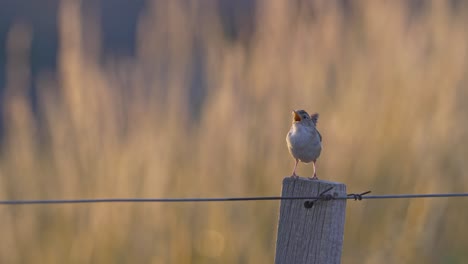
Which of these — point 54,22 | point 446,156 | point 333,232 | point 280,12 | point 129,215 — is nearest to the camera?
point 333,232

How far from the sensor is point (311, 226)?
9.28ft

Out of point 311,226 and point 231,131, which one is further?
point 231,131

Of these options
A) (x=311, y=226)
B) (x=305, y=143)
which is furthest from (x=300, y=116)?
(x=311, y=226)

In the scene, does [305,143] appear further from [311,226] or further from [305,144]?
[311,226]

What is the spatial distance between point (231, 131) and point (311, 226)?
1952mm

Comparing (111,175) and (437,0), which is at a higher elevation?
(437,0)

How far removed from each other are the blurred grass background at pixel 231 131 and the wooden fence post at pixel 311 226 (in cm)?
155

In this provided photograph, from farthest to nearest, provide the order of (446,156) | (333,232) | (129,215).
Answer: (446,156) < (129,215) < (333,232)

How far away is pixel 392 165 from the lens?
4.70m

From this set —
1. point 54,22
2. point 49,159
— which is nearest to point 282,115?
point 49,159

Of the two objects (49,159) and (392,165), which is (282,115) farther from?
(49,159)

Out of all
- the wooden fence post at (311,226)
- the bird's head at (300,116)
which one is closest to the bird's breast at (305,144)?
the bird's head at (300,116)

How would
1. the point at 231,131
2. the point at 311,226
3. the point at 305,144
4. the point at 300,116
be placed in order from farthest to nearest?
1. the point at 231,131
2. the point at 300,116
3. the point at 305,144
4. the point at 311,226

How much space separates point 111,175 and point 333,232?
2.00 metres
